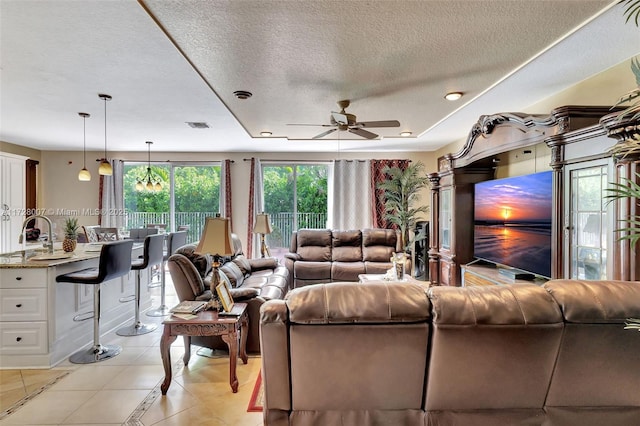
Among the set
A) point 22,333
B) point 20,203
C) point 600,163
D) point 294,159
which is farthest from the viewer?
point 294,159

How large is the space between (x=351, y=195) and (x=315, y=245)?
1606 millimetres

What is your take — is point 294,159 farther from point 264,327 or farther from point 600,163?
point 264,327

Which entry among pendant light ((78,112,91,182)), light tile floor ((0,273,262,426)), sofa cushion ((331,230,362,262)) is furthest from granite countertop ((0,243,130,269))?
sofa cushion ((331,230,362,262))

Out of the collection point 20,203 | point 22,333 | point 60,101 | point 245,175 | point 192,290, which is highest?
point 60,101

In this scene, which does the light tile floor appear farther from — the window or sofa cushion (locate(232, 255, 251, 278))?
the window

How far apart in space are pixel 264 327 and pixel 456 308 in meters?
0.83

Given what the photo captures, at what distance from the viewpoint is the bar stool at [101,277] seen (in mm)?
2838

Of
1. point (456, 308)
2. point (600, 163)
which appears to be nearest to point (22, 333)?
point (456, 308)

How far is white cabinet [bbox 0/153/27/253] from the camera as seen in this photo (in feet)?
14.4

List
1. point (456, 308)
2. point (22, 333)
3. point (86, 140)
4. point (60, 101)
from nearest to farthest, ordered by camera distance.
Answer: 1. point (456, 308)
2. point (22, 333)
3. point (60, 101)
4. point (86, 140)

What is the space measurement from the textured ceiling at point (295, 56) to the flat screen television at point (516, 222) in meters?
1.03

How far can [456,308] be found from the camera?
1345 millimetres

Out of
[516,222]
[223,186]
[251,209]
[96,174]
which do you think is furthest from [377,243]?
[96,174]

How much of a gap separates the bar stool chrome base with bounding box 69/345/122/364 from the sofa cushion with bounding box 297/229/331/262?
3142mm
